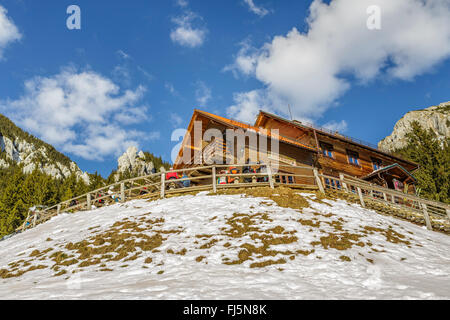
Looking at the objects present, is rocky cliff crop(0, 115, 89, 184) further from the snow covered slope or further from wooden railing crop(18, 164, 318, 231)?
the snow covered slope

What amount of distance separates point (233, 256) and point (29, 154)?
169 m

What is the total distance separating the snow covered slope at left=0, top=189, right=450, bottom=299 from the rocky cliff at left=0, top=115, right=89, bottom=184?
412 ft

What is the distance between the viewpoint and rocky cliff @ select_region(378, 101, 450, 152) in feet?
502

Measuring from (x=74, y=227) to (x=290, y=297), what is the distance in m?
11.1

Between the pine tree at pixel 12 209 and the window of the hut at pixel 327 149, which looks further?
the pine tree at pixel 12 209

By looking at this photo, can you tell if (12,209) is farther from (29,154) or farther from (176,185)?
(29,154)

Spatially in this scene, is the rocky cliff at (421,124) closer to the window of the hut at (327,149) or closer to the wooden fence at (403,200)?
the window of the hut at (327,149)

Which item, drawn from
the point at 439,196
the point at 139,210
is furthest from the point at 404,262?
the point at 439,196

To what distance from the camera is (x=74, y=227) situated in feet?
39.0

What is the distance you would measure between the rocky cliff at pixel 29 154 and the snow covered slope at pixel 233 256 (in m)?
126

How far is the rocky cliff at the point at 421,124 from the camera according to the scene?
153 metres

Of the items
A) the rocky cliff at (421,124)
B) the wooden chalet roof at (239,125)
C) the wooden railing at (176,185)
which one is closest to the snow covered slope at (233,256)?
the wooden railing at (176,185)
